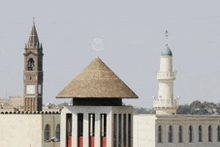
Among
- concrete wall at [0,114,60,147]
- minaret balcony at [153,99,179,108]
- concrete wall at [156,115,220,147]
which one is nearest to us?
concrete wall at [0,114,60,147]

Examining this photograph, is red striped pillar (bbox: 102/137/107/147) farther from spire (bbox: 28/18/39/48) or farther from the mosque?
spire (bbox: 28/18/39/48)

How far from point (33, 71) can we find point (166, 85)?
4372 centimetres

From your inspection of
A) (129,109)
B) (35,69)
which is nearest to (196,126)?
(35,69)

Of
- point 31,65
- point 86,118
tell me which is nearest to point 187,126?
point 31,65

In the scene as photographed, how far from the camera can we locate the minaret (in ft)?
418

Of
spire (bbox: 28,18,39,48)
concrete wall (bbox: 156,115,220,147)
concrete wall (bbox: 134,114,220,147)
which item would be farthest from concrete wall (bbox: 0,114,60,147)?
spire (bbox: 28,18,39,48)

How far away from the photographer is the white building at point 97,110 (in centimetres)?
5619

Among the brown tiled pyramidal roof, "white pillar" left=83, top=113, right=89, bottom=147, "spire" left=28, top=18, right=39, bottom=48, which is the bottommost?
"white pillar" left=83, top=113, right=89, bottom=147

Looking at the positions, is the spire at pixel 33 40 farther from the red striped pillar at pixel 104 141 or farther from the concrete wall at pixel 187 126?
the red striped pillar at pixel 104 141

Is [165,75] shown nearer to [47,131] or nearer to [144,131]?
[144,131]

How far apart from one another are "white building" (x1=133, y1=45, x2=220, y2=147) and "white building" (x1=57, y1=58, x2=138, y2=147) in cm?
6209

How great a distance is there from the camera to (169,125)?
12050 cm

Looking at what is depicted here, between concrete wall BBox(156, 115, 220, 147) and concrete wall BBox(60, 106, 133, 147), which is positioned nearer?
concrete wall BBox(60, 106, 133, 147)

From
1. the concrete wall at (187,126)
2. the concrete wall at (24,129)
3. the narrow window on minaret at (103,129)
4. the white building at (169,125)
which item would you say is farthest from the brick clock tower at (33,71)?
the narrow window on minaret at (103,129)
